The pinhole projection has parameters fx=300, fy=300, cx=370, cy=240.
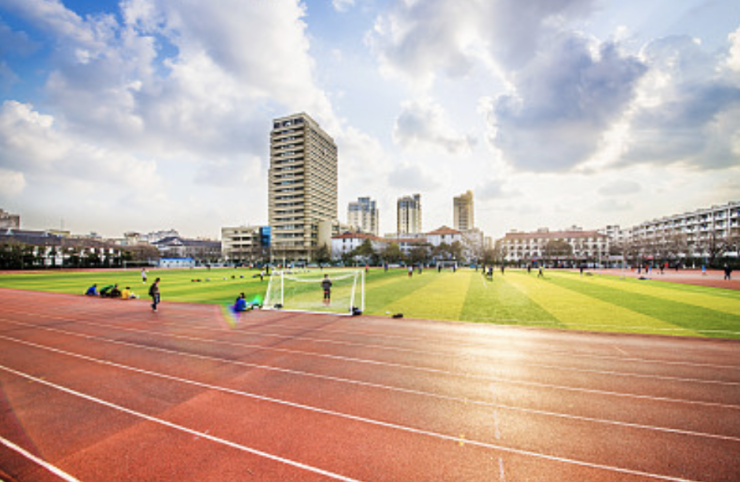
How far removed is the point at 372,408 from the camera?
6.35 meters

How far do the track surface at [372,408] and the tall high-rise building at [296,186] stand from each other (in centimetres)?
10421

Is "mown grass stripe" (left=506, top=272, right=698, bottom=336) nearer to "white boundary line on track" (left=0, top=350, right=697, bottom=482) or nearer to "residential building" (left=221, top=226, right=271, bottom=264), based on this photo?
"white boundary line on track" (left=0, top=350, right=697, bottom=482)

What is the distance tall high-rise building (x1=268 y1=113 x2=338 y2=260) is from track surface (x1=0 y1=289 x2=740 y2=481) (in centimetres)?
10421

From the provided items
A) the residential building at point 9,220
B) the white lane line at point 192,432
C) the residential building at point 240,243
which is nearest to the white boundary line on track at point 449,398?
the white lane line at point 192,432

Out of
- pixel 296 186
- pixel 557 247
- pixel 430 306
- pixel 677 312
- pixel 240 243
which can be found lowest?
pixel 430 306

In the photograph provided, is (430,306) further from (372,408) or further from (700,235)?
(700,235)

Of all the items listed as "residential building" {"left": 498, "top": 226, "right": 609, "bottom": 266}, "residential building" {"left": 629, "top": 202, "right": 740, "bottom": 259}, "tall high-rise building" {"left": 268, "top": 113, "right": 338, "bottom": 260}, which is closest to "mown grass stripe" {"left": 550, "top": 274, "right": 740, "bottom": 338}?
"residential building" {"left": 629, "top": 202, "right": 740, "bottom": 259}

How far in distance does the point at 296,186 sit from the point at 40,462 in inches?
4581

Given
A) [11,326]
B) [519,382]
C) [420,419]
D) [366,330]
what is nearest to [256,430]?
[420,419]

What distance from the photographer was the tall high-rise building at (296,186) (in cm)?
11419

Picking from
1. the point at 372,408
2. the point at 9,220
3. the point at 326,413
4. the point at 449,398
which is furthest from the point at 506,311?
the point at 9,220

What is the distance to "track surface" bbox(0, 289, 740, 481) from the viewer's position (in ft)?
15.4

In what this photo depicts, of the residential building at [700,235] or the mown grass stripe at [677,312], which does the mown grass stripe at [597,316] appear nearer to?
the mown grass stripe at [677,312]

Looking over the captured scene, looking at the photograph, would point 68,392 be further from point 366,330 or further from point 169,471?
point 366,330
